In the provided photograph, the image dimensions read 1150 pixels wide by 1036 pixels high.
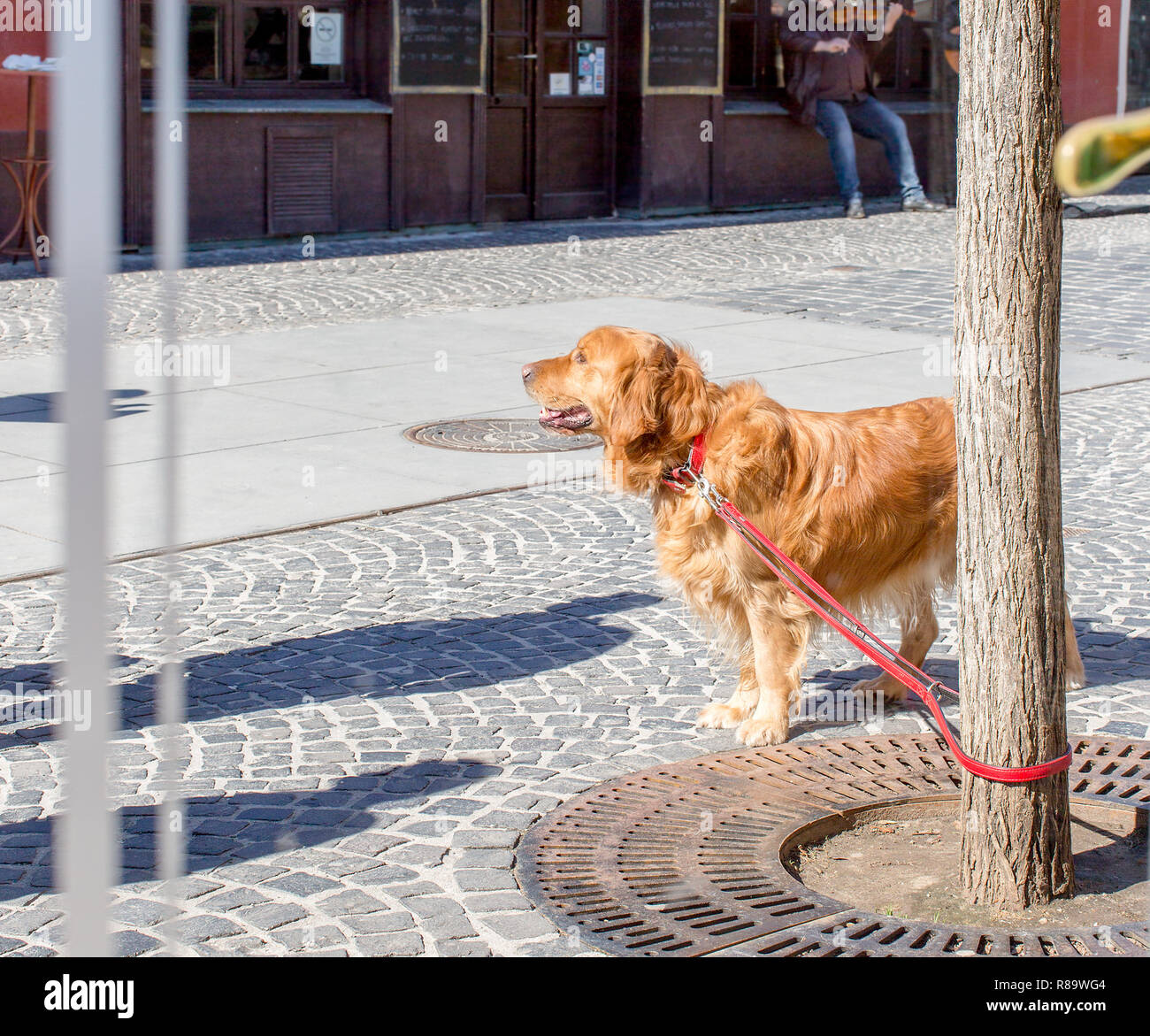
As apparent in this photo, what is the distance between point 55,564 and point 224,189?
10092 millimetres

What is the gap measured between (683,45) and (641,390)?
49.1ft

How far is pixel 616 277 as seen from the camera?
1405 cm

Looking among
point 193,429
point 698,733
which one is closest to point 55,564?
point 193,429

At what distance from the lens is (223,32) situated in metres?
15.5

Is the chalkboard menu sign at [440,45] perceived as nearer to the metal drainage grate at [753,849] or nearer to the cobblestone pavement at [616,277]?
the cobblestone pavement at [616,277]

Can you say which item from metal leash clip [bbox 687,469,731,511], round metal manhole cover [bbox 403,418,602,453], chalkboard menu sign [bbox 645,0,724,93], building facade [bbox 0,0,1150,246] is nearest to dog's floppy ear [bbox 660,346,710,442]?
metal leash clip [bbox 687,469,731,511]

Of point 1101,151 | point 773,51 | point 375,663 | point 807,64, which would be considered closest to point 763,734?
point 375,663

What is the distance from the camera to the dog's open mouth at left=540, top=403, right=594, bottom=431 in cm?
461

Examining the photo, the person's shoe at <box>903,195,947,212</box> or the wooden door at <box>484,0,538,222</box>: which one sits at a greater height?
the wooden door at <box>484,0,538,222</box>

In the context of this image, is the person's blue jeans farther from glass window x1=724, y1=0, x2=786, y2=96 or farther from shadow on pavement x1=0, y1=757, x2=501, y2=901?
shadow on pavement x1=0, y1=757, x2=501, y2=901

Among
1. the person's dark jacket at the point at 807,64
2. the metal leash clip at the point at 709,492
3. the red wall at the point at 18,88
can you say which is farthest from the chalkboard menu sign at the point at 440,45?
the metal leash clip at the point at 709,492

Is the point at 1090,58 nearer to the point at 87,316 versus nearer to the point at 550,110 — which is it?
the point at 550,110

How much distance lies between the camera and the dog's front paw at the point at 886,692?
5.00m

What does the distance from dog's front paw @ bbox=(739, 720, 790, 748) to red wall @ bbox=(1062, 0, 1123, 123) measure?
64.7 feet
